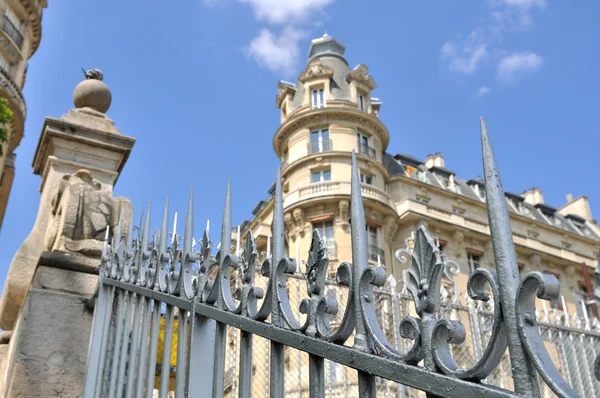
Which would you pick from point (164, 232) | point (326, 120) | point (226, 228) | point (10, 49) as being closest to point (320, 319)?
point (226, 228)

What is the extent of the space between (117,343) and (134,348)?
0.32 m

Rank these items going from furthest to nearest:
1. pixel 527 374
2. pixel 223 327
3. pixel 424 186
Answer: pixel 424 186 < pixel 223 327 < pixel 527 374

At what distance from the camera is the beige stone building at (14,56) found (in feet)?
64.0

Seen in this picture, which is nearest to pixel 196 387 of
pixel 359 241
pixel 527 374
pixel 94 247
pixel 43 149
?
pixel 359 241

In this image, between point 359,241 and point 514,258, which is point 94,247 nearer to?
point 359,241

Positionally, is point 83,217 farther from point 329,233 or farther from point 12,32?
point 12,32

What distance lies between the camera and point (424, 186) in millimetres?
26375

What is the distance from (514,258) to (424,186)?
26.0 meters

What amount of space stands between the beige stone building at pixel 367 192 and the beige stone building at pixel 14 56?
9.43 metres

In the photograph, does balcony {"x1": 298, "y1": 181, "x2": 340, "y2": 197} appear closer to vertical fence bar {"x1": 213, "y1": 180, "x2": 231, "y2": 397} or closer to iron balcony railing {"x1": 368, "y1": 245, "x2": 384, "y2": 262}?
iron balcony railing {"x1": 368, "y1": 245, "x2": 384, "y2": 262}

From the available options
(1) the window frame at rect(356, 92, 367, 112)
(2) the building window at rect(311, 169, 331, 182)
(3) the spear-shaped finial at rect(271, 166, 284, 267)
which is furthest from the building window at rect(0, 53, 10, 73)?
(3) the spear-shaped finial at rect(271, 166, 284, 267)

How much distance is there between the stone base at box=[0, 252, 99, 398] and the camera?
3191 millimetres

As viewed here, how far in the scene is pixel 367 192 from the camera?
75.7ft

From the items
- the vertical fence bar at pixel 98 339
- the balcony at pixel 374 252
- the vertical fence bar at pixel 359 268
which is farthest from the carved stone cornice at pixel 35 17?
the vertical fence bar at pixel 359 268
